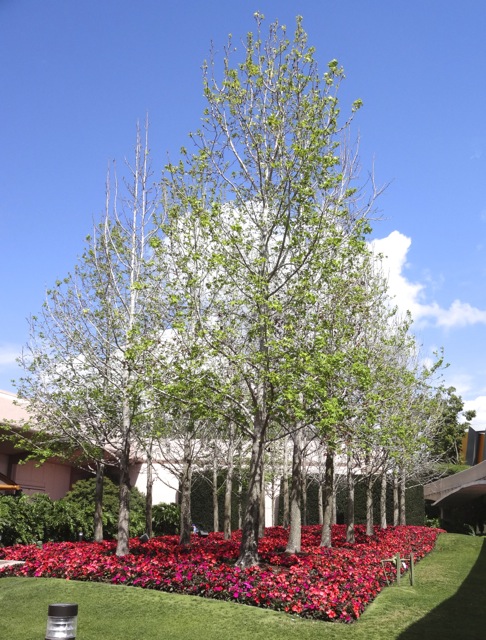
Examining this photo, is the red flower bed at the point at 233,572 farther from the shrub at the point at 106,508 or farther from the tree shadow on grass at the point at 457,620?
the shrub at the point at 106,508

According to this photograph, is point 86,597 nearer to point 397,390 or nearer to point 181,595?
point 181,595

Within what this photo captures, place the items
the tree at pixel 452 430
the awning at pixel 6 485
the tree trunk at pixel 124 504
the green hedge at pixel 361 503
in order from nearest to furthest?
the tree trunk at pixel 124 504 < the awning at pixel 6 485 < the green hedge at pixel 361 503 < the tree at pixel 452 430

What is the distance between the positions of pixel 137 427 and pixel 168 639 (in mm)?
9580

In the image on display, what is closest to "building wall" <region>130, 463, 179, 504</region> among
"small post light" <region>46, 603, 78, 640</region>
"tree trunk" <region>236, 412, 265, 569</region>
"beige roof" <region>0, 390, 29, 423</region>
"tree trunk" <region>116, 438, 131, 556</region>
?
"beige roof" <region>0, 390, 29, 423</region>

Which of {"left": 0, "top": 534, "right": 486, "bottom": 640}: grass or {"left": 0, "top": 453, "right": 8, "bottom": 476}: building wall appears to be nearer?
{"left": 0, "top": 534, "right": 486, "bottom": 640}: grass

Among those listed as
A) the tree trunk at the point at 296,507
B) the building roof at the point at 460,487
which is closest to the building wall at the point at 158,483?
the building roof at the point at 460,487

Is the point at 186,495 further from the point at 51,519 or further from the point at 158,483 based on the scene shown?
the point at 158,483

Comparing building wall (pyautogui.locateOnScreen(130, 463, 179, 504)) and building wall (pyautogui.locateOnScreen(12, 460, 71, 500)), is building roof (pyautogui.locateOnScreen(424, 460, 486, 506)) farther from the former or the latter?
building wall (pyautogui.locateOnScreen(12, 460, 71, 500))

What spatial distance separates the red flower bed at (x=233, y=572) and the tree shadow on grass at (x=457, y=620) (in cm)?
110

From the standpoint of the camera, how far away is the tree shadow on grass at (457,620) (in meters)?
9.51

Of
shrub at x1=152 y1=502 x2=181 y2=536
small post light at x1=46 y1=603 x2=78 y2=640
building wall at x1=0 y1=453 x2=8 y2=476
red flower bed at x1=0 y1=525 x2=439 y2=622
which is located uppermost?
building wall at x1=0 y1=453 x2=8 y2=476

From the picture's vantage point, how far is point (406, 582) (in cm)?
1422

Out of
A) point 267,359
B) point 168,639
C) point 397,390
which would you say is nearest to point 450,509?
point 397,390

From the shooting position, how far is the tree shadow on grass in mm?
9508
